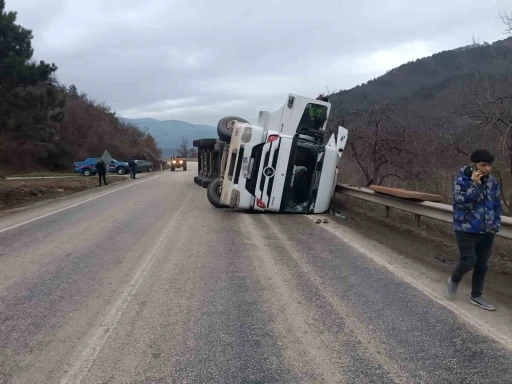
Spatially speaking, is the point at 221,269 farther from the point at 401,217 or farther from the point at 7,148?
the point at 7,148

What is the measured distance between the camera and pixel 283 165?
36.3 feet

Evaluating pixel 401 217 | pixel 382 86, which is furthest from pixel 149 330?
pixel 382 86

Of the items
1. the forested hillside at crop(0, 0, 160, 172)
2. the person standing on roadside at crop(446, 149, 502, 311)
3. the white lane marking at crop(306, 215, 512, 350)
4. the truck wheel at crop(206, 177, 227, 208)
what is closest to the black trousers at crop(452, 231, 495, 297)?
the person standing on roadside at crop(446, 149, 502, 311)

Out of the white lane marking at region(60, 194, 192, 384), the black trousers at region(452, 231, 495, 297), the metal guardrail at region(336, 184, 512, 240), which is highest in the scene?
the metal guardrail at region(336, 184, 512, 240)

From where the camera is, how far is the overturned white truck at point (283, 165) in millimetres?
11117

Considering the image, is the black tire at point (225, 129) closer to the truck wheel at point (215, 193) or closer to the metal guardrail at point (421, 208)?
the truck wheel at point (215, 193)

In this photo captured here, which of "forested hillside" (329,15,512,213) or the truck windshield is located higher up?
"forested hillside" (329,15,512,213)

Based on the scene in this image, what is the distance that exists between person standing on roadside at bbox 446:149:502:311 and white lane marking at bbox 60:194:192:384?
346 centimetres

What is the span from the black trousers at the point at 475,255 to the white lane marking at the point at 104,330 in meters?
3.47

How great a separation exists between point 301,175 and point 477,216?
263 inches

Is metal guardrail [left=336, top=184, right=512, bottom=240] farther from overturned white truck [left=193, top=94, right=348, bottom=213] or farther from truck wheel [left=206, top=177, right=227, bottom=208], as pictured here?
truck wheel [left=206, top=177, right=227, bottom=208]

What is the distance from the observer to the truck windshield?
1117 cm

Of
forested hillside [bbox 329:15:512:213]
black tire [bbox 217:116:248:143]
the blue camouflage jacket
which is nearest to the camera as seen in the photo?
the blue camouflage jacket

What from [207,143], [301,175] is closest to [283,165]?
[301,175]
